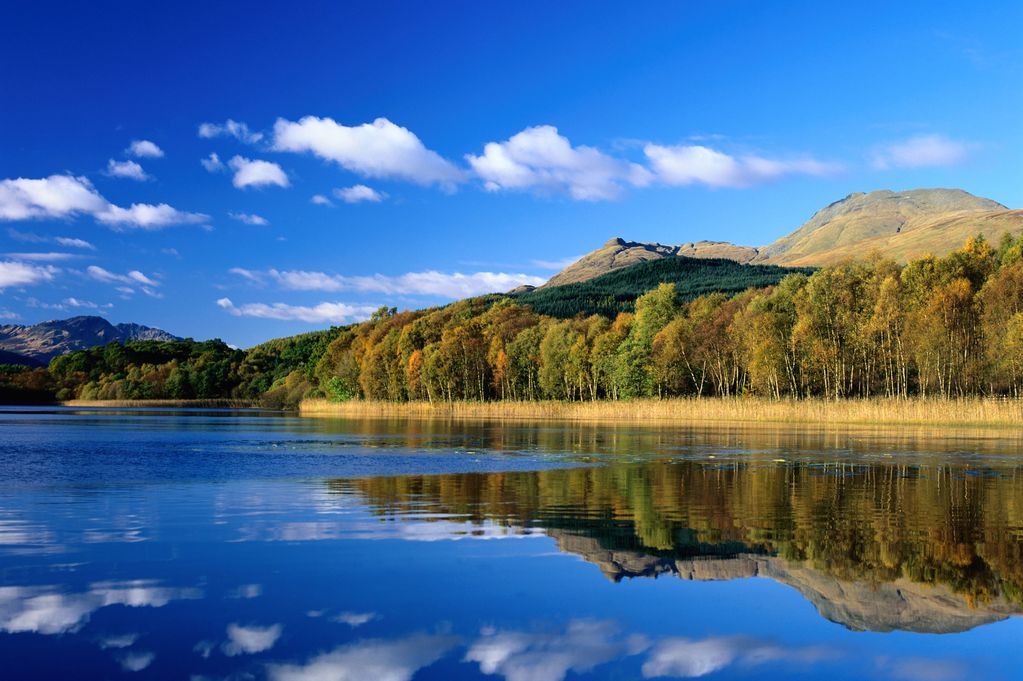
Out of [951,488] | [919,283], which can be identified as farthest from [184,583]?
[919,283]

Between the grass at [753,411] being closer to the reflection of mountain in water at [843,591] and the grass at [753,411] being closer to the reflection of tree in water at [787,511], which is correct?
the reflection of tree in water at [787,511]

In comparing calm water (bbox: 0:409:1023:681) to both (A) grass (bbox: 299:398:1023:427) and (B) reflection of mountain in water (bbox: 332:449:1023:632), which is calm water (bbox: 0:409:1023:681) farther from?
(A) grass (bbox: 299:398:1023:427)

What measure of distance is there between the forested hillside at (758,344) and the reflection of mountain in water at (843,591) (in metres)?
67.5

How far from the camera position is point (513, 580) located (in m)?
12.6

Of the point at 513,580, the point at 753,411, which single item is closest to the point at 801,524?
the point at 513,580

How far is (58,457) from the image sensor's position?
37.9 m

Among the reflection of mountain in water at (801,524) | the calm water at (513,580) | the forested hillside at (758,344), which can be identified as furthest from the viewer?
the forested hillside at (758,344)

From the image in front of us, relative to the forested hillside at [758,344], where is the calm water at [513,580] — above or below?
below

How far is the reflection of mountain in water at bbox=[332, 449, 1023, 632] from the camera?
12.0 m

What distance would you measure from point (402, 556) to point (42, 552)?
5.57 m

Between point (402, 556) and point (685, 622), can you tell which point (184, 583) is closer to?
point (402, 556)

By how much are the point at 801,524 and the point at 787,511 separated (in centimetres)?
210

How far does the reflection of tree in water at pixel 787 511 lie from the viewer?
14016 millimetres

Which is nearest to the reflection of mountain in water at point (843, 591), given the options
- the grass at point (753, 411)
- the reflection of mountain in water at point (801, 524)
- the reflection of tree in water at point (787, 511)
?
the reflection of mountain in water at point (801, 524)
